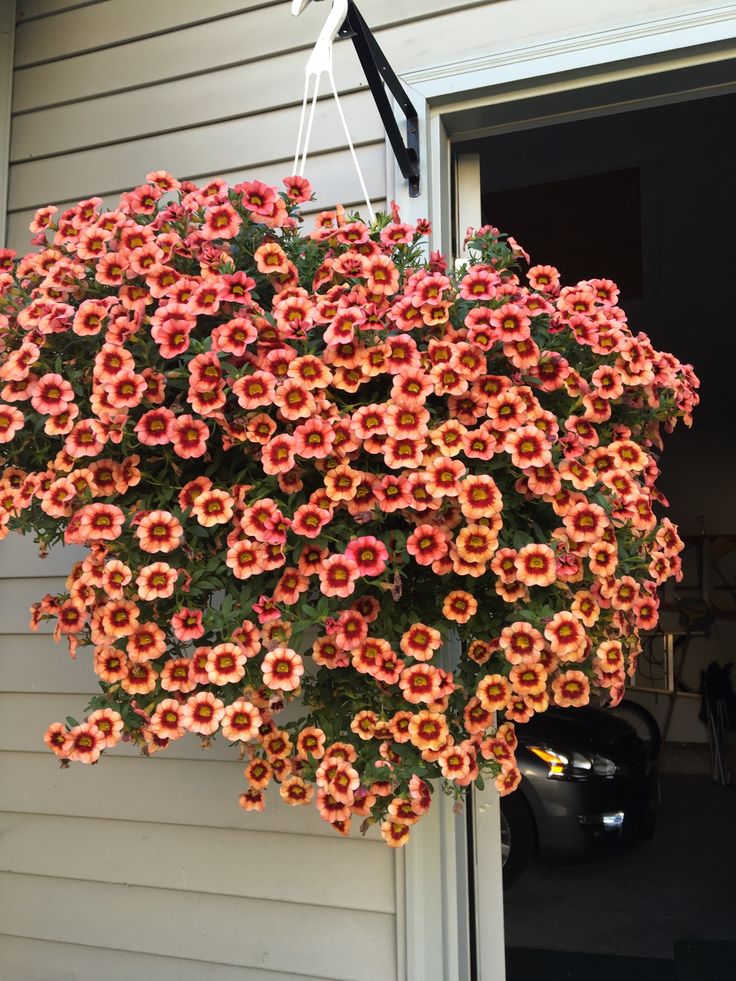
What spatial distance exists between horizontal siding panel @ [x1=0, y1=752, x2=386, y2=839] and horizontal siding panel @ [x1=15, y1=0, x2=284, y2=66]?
179 centimetres

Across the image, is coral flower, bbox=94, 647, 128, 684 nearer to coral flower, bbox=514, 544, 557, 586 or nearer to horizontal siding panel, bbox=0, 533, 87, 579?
coral flower, bbox=514, 544, 557, 586

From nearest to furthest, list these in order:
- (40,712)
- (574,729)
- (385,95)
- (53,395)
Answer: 1. (53,395)
2. (385,95)
3. (40,712)
4. (574,729)

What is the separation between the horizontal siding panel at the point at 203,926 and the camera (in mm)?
1652

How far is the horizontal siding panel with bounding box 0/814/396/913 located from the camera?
65.4 inches

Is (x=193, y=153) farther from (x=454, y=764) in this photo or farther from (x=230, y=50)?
(x=454, y=764)

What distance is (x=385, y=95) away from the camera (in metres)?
1.63

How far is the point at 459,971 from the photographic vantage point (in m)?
1.62

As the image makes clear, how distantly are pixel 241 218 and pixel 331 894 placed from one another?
51.8 inches

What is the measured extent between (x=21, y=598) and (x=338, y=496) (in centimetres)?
127

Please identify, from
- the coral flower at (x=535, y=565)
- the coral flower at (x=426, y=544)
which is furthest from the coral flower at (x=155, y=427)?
the coral flower at (x=535, y=565)

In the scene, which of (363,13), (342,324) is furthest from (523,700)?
(363,13)

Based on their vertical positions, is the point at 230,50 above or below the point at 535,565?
above

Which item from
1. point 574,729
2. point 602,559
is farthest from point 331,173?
point 574,729

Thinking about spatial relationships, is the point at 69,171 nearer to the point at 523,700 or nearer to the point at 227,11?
the point at 227,11
